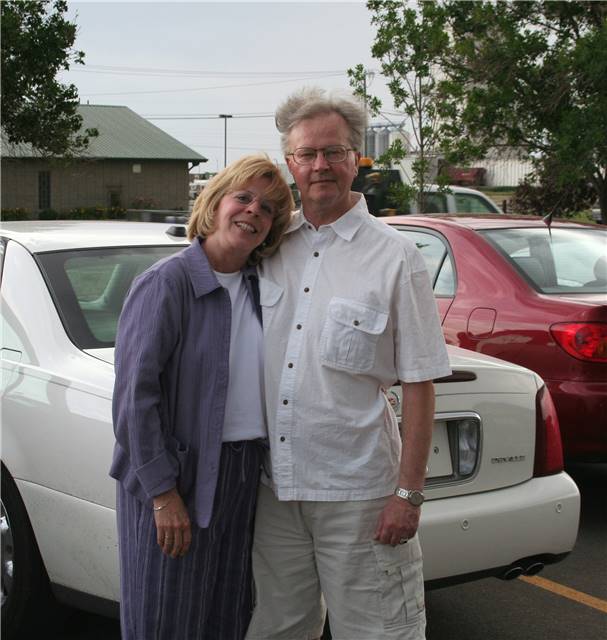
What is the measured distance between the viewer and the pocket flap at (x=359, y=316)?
2.45 m

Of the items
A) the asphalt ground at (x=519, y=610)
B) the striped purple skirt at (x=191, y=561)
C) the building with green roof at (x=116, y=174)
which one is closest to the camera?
the striped purple skirt at (x=191, y=561)

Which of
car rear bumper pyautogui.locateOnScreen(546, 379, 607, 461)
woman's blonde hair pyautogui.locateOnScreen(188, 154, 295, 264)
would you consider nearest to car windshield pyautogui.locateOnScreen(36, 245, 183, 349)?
woman's blonde hair pyautogui.locateOnScreen(188, 154, 295, 264)

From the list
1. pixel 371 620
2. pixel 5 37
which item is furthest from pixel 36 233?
pixel 5 37

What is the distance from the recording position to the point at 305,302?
252 cm

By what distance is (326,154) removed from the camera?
2.56m

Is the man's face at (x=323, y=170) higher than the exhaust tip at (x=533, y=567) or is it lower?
higher

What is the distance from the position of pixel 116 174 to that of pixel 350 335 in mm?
57026

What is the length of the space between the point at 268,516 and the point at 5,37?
74.4ft

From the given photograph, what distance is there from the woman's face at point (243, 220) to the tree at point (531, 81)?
50.0 ft

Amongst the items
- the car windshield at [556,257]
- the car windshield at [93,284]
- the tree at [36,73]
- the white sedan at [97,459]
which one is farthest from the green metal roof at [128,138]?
the white sedan at [97,459]

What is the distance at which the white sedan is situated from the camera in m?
3.10

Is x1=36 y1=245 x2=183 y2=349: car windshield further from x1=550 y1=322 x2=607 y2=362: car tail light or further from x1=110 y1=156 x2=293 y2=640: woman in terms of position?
x1=550 y1=322 x2=607 y2=362: car tail light

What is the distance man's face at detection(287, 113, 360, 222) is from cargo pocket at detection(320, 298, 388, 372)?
11.0 inches

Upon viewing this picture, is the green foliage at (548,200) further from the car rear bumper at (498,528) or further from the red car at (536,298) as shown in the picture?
the car rear bumper at (498,528)
